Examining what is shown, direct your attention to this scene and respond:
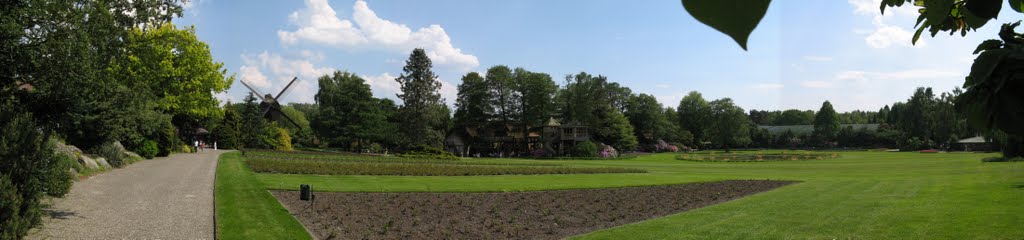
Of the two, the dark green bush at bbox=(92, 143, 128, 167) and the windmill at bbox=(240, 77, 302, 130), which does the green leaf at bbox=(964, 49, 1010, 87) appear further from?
the windmill at bbox=(240, 77, 302, 130)

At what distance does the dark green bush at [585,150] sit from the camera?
5531cm

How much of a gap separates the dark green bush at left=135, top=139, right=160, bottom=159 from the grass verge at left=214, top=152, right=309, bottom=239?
540 inches

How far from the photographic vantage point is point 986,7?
2.57 feet

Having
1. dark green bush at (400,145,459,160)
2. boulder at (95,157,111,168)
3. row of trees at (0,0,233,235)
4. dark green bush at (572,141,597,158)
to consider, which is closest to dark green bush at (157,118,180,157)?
row of trees at (0,0,233,235)

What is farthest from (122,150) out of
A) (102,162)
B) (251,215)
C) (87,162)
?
(251,215)

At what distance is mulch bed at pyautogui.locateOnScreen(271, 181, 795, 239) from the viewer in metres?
10.8

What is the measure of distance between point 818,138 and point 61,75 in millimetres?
103163

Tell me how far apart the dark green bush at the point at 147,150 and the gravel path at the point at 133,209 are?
10.1m

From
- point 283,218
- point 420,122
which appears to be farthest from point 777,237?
point 420,122

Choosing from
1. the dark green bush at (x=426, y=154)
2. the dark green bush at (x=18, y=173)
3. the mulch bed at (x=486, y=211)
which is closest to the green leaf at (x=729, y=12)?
the dark green bush at (x=18, y=173)

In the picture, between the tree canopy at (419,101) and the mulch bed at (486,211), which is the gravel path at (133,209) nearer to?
the mulch bed at (486,211)

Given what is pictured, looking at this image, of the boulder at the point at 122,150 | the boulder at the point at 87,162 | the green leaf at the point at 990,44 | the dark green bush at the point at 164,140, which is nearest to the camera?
the green leaf at the point at 990,44

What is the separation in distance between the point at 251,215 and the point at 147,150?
2024 centimetres

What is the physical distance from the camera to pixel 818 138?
95.7 metres
